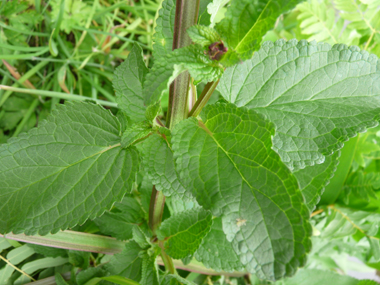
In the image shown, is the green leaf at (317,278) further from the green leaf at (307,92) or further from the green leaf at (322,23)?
the green leaf at (322,23)

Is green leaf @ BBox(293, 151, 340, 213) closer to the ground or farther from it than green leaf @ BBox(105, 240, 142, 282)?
farther from it

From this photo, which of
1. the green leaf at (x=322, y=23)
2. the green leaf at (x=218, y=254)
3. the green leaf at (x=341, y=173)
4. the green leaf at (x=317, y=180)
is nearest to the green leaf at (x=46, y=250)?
the green leaf at (x=218, y=254)

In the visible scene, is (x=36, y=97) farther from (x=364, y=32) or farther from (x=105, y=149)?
(x=364, y=32)

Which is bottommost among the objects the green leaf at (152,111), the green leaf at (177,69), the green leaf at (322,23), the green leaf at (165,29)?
the green leaf at (152,111)

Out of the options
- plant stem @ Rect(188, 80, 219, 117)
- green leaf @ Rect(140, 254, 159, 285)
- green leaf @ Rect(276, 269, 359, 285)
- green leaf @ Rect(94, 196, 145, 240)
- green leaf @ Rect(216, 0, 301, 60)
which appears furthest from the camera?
green leaf @ Rect(276, 269, 359, 285)

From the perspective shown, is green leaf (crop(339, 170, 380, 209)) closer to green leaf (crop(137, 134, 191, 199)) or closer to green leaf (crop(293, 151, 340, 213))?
green leaf (crop(293, 151, 340, 213))

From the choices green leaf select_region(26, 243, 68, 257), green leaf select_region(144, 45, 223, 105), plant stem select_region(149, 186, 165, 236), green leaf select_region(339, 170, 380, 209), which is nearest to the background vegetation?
green leaf select_region(339, 170, 380, 209)
